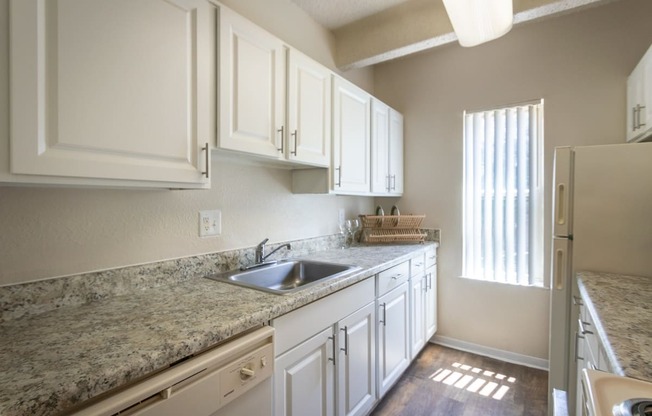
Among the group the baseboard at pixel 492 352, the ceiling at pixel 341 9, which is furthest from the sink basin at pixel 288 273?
the ceiling at pixel 341 9

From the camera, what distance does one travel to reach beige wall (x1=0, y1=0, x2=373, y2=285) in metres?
0.99

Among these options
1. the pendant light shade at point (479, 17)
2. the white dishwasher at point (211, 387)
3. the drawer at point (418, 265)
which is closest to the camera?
the white dishwasher at point (211, 387)

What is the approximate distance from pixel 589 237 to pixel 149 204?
7.25ft

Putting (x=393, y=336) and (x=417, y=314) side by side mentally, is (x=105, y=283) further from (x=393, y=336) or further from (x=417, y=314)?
(x=417, y=314)

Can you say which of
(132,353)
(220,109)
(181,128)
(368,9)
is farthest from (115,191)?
(368,9)

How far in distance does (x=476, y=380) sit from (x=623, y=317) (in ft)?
4.79

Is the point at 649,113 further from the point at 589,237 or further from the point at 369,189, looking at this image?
the point at 369,189

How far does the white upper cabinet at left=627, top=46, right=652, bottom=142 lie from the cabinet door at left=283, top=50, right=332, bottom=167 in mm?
1715

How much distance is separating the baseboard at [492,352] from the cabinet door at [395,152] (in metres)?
1.40

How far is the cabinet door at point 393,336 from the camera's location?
1812 millimetres

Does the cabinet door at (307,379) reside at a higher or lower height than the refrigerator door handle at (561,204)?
lower

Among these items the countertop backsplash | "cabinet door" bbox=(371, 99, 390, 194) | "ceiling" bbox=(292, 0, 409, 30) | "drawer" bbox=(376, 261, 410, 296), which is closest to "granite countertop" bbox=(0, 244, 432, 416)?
the countertop backsplash

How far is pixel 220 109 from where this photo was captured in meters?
1.24

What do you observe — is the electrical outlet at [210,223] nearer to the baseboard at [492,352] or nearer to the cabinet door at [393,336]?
the cabinet door at [393,336]
